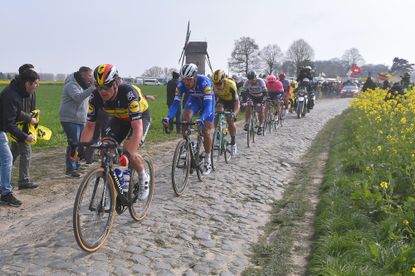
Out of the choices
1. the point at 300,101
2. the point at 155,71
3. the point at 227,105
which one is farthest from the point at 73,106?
the point at 155,71

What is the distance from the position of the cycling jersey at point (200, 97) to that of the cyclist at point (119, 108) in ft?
7.01

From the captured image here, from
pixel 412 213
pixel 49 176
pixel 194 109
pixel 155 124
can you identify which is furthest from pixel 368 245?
pixel 155 124

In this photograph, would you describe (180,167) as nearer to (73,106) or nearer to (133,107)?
(133,107)

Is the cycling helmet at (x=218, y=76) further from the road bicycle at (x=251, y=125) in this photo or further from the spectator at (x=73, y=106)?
the road bicycle at (x=251, y=125)

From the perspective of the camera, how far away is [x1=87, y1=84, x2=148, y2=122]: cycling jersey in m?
5.72

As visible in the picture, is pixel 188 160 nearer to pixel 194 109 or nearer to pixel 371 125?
pixel 194 109

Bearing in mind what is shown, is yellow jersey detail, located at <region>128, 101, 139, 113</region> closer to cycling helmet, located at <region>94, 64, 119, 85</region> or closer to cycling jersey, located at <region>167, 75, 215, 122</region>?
cycling helmet, located at <region>94, 64, 119, 85</region>

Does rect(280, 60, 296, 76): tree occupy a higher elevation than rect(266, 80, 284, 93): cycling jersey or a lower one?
higher

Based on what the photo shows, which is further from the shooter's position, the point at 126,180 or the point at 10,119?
the point at 10,119

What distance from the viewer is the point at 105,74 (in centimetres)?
542

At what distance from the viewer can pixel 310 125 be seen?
20.5 metres

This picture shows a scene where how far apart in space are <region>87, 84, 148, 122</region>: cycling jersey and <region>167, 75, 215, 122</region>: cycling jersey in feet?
7.11

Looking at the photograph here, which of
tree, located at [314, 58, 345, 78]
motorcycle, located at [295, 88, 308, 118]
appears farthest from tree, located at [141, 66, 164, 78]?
motorcycle, located at [295, 88, 308, 118]

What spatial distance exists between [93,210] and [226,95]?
263 inches
